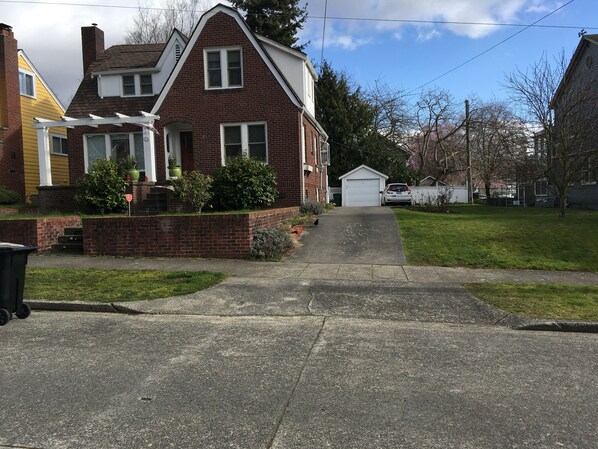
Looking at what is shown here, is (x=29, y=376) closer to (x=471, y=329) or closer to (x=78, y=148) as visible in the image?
(x=471, y=329)

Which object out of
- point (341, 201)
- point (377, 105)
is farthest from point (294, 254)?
point (377, 105)

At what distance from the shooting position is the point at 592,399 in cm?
417

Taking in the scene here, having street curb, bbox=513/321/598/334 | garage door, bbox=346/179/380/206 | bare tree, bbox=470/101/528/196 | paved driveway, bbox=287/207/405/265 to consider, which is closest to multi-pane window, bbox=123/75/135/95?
paved driveway, bbox=287/207/405/265

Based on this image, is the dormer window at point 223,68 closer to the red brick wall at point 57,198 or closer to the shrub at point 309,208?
the shrub at point 309,208

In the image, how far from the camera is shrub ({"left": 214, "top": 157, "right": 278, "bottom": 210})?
1611 centimetres

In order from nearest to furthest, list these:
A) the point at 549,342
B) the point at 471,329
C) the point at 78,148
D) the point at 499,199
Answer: the point at 549,342
the point at 471,329
the point at 78,148
the point at 499,199

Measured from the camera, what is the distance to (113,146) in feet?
66.3

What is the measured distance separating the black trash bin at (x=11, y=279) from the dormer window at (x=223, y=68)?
1312 centimetres

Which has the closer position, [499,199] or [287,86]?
[287,86]

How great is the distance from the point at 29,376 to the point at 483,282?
7689 mm

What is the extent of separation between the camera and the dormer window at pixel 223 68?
721 inches

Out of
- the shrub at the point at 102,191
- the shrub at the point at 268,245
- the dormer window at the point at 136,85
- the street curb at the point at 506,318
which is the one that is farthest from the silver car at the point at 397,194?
the street curb at the point at 506,318

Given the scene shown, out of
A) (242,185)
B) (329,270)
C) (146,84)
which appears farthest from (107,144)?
(329,270)

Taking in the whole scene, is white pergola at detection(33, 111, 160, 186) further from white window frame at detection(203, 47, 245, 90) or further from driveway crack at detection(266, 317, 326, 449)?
driveway crack at detection(266, 317, 326, 449)
